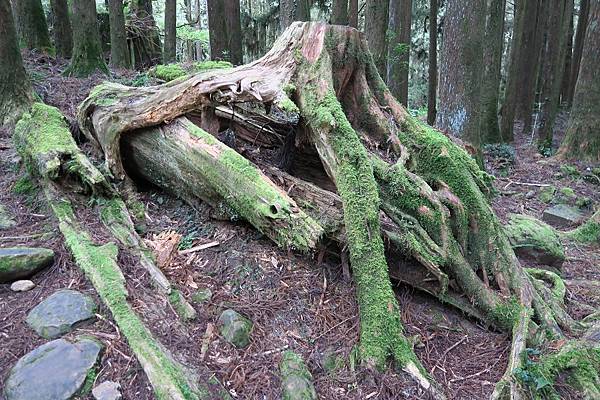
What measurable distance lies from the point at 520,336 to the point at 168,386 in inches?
101

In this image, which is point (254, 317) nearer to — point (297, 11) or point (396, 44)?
point (297, 11)

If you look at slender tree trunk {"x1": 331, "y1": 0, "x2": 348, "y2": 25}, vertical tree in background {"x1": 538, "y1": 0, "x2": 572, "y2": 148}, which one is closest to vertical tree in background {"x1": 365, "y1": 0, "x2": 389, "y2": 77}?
slender tree trunk {"x1": 331, "y1": 0, "x2": 348, "y2": 25}

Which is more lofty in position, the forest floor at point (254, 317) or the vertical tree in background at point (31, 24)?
the vertical tree in background at point (31, 24)

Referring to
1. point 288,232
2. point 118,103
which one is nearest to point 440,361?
point 288,232

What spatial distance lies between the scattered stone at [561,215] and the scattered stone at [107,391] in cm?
695

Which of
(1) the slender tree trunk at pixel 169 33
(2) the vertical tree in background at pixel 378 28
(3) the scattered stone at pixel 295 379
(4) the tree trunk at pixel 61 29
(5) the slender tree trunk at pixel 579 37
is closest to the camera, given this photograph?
(3) the scattered stone at pixel 295 379

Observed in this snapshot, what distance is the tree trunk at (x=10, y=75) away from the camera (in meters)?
6.39

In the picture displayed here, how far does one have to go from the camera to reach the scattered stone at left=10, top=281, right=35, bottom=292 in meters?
3.44

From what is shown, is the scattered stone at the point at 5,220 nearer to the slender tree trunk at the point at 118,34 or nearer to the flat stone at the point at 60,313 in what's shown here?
the flat stone at the point at 60,313

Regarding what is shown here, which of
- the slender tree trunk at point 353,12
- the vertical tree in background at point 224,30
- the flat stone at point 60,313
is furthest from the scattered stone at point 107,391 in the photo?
the slender tree trunk at point 353,12

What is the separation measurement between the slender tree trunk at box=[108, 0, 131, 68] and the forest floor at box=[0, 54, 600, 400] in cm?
874

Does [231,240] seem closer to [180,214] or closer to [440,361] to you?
[180,214]

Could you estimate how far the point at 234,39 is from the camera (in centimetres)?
1283

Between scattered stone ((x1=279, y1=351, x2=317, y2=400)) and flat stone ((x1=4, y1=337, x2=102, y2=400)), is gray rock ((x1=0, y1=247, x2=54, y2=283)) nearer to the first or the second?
flat stone ((x1=4, y1=337, x2=102, y2=400))
